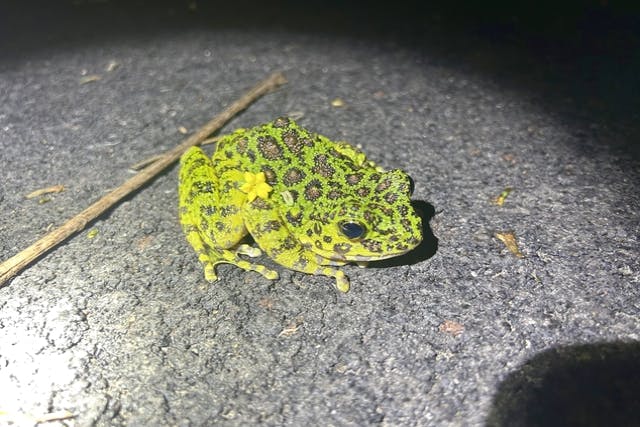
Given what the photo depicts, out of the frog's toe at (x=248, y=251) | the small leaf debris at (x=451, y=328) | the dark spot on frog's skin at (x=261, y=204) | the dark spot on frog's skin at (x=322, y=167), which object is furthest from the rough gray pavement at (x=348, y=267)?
the dark spot on frog's skin at (x=322, y=167)

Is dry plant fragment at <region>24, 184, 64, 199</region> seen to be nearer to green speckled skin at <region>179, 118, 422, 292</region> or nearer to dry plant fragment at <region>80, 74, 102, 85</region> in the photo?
green speckled skin at <region>179, 118, 422, 292</region>

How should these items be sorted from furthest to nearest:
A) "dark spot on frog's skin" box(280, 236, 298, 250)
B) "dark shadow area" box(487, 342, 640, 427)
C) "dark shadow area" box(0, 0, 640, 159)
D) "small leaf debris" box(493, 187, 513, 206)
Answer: "dark shadow area" box(0, 0, 640, 159) < "small leaf debris" box(493, 187, 513, 206) < "dark spot on frog's skin" box(280, 236, 298, 250) < "dark shadow area" box(487, 342, 640, 427)

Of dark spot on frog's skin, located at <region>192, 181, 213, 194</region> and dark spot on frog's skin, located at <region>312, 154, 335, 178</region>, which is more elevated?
dark spot on frog's skin, located at <region>312, 154, 335, 178</region>

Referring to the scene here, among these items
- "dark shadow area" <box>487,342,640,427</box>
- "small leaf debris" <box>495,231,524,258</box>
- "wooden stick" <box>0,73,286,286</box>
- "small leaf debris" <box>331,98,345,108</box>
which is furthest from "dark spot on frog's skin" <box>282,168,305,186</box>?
"dark shadow area" <box>487,342,640,427</box>

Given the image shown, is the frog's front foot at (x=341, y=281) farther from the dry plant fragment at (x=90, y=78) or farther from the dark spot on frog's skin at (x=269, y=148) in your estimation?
the dry plant fragment at (x=90, y=78)

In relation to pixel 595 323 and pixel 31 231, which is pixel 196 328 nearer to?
pixel 31 231

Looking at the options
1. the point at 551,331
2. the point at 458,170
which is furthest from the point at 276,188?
the point at 551,331

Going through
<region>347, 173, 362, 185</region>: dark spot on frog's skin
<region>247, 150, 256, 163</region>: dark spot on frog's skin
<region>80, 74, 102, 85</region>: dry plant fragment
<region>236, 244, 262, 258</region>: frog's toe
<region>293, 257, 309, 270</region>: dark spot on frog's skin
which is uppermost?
<region>247, 150, 256, 163</region>: dark spot on frog's skin

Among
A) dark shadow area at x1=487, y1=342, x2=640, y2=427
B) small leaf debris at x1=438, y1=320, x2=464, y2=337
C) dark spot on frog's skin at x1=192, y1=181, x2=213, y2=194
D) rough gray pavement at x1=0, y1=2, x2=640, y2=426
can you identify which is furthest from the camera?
dark spot on frog's skin at x1=192, y1=181, x2=213, y2=194
